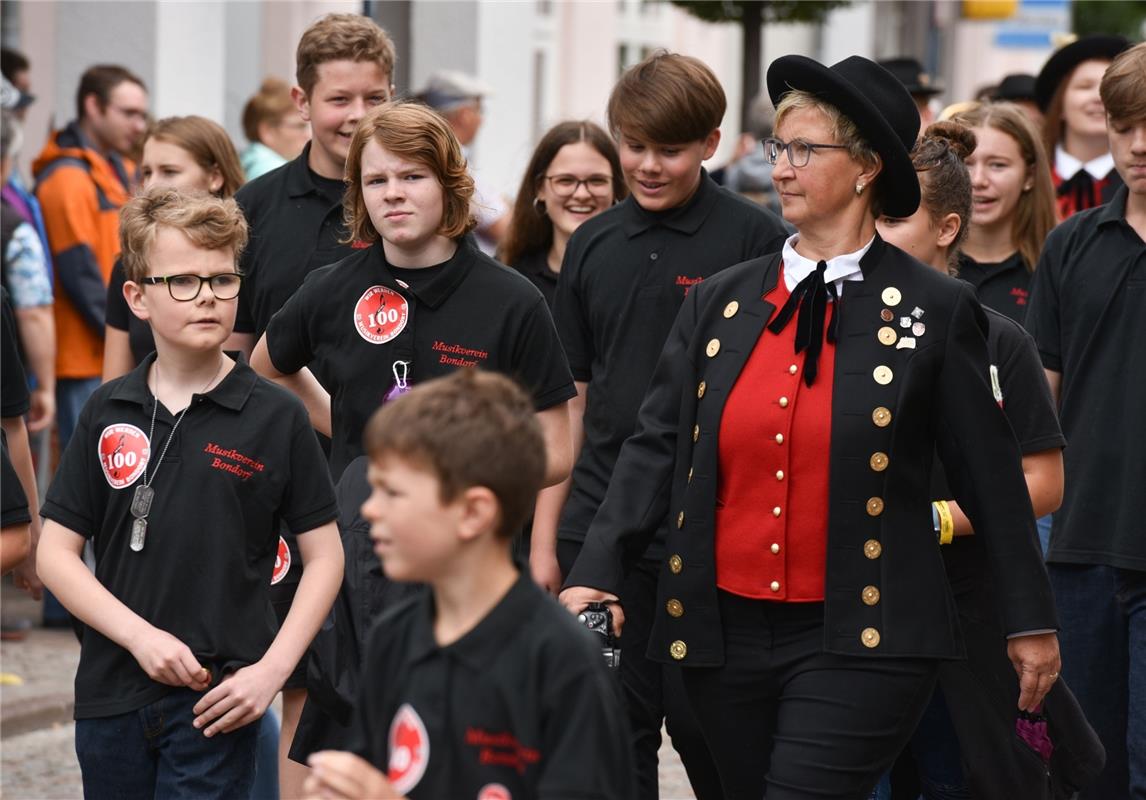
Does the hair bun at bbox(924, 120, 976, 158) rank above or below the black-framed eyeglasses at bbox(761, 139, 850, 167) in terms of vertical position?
above

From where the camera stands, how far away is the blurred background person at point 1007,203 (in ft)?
22.3

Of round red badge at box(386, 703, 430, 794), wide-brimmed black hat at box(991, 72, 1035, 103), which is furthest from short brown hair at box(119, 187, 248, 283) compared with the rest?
wide-brimmed black hat at box(991, 72, 1035, 103)

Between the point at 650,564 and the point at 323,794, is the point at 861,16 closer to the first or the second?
the point at 650,564

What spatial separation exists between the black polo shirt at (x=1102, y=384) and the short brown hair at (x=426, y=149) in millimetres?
1770

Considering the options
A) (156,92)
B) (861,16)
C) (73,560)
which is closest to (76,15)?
(156,92)

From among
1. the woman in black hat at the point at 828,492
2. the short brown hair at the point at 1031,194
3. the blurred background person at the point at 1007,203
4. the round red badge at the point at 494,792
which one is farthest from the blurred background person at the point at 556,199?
the round red badge at the point at 494,792

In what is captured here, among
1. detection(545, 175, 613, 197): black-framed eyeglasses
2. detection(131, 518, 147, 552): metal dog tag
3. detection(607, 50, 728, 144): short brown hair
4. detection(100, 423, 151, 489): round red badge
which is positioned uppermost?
detection(607, 50, 728, 144): short brown hair

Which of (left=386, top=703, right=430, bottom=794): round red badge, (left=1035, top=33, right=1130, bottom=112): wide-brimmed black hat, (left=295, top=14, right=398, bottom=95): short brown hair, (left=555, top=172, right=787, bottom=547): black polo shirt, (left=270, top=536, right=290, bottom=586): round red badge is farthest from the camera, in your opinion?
(left=1035, top=33, right=1130, bottom=112): wide-brimmed black hat

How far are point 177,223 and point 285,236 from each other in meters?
→ 1.33

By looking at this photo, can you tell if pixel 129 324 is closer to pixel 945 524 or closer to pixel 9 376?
pixel 9 376

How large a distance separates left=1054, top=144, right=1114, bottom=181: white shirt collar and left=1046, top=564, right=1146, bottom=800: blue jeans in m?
2.94

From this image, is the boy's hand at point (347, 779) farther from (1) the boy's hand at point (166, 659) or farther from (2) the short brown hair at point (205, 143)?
(2) the short brown hair at point (205, 143)

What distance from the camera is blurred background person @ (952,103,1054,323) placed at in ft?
22.3

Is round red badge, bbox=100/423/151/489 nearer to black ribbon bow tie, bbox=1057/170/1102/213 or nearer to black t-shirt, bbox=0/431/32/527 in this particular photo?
black t-shirt, bbox=0/431/32/527
